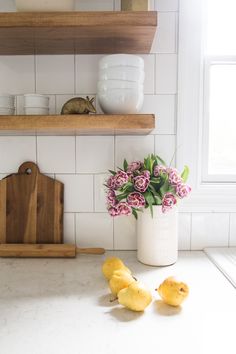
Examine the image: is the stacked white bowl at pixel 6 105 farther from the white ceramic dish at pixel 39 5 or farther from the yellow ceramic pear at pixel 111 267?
the yellow ceramic pear at pixel 111 267

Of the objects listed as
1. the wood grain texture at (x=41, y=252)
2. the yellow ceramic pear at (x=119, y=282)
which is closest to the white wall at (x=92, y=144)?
the wood grain texture at (x=41, y=252)

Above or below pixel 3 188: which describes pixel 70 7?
above

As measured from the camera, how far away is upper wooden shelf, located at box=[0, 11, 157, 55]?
0.86 meters

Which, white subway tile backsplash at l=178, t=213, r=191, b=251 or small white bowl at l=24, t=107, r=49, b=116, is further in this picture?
white subway tile backsplash at l=178, t=213, r=191, b=251

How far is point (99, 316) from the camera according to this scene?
73cm

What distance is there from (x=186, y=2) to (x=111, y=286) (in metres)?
0.98

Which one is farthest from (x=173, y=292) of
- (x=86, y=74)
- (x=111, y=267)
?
(x=86, y=74)

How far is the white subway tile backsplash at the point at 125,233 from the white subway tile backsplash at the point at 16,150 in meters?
0.40

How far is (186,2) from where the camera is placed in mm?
1123

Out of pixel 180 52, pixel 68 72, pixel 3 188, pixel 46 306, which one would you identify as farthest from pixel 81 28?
pixel 46 306

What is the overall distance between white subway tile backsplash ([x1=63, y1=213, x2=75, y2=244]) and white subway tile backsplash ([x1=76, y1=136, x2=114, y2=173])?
177mm

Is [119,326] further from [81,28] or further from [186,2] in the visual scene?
[186,2]

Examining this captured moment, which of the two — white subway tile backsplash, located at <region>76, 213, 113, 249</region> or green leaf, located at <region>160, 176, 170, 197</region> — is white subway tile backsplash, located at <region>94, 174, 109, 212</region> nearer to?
white subway tile backsplash, located at <region>76, 213, 113, 249</region>

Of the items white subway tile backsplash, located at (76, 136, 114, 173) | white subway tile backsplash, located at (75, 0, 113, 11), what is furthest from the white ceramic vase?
white subway tile backsplash, located at (75, 0, 113, 11)
